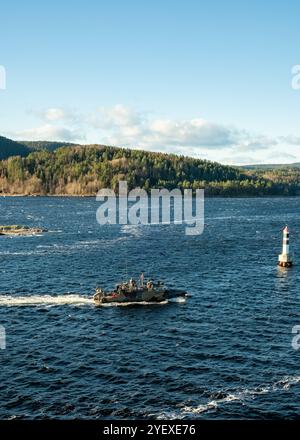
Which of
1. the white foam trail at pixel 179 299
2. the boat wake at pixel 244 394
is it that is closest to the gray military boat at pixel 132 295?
the white foam trail at pixel 179 299

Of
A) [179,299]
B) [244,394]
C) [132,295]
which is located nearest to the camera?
[244,394]

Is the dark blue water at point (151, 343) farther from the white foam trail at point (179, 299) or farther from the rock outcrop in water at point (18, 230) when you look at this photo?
the rock outcrop in water at point (18, 230)

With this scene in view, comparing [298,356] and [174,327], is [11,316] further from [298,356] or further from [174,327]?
[298,356]

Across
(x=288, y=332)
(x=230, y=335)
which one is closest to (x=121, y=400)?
(x=230, y=335)

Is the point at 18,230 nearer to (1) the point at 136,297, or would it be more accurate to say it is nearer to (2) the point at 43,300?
(2) the point at 43,300

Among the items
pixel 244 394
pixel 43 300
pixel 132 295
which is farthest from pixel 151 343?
pixel 43 300
